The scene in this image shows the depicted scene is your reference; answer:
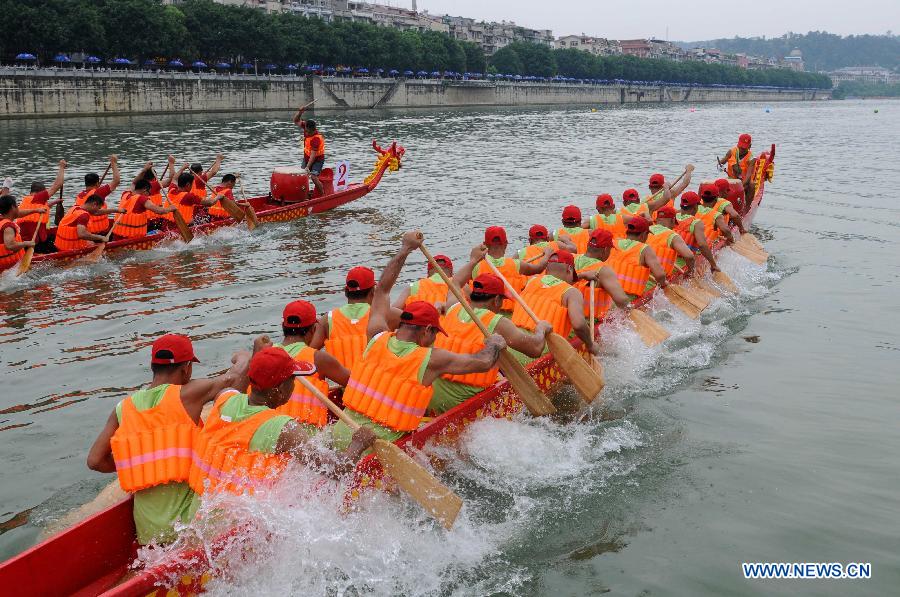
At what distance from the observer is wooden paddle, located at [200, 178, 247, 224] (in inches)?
682

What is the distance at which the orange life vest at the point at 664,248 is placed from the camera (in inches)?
468

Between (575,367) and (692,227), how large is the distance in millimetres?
5613

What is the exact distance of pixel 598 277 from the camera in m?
9.84

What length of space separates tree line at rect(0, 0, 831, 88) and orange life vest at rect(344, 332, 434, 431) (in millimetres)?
55192

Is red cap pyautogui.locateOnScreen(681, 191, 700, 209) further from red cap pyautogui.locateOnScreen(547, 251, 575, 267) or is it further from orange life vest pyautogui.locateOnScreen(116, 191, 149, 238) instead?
orange life vest pyautogui.locateOnScreen(116, 191, 149, 238)

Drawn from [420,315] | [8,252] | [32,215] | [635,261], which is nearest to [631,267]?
[635,261]

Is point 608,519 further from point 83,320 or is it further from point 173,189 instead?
point 173,189

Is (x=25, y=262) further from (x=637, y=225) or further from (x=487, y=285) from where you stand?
(x=637, y=225)

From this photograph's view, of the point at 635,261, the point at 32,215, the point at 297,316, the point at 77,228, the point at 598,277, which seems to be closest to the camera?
the point at 297,316

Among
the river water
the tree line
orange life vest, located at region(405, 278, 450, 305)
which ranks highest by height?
the tree line

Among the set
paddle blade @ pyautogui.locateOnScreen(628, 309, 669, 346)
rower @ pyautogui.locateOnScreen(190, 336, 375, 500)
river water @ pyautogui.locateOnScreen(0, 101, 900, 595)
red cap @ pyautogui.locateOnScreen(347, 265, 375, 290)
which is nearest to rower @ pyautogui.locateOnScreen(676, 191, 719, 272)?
river water @ pyautogui.locateOnScreen(0, 101, 900, 595)

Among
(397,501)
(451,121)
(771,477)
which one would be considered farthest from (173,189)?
(451,121)

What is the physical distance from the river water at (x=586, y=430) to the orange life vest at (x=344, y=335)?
1.43m

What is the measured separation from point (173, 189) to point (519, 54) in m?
116
